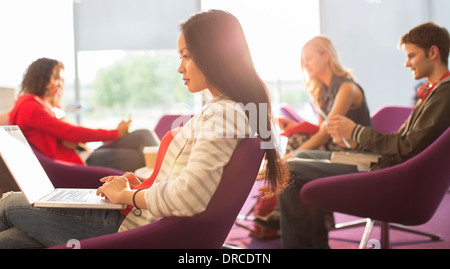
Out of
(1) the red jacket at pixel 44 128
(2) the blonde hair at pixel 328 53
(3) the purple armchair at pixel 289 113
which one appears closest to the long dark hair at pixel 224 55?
(1) the red jacket at pixel 44 128

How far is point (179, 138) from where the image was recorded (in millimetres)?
1035

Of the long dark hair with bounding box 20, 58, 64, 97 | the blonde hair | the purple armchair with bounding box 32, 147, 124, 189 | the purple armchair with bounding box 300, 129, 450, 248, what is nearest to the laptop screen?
the purple armchair with bounding box 32, 147, 124, 189

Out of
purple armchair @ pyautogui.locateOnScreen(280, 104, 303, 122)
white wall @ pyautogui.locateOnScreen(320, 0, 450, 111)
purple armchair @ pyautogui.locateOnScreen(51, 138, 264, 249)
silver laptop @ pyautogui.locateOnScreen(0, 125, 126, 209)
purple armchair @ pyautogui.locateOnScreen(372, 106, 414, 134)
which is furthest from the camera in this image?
white wall @ pyautogui.locateOnScreen(320, 0, 450, 111)

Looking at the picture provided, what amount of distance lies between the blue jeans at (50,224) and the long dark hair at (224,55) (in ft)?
1.35

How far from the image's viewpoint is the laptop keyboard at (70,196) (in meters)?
1.09

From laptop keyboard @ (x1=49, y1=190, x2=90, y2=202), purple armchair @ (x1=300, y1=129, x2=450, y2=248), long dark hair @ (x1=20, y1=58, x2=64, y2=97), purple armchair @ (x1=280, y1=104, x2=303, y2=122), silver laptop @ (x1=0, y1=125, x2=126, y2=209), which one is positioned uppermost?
long dark hair @ (x1=20, y1=58, x2=64, y2=97)

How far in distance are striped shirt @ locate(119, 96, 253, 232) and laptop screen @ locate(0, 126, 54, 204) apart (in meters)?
0.32

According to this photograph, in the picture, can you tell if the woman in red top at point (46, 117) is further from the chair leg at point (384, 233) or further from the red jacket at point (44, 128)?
the chair leg at point (384, 233)

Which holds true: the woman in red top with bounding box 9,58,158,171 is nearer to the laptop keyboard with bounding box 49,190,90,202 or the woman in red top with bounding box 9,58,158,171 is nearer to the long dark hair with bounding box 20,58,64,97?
the long dark hair with bounding box 20,58,64,97

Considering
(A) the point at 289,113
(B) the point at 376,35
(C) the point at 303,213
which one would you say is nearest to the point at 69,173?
(C) the point at 303,213

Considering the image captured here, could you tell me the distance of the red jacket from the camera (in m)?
1.91

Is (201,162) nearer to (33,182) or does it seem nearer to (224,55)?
(224,55)

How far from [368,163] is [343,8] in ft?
11.4

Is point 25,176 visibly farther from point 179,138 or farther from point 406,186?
point 406,186
